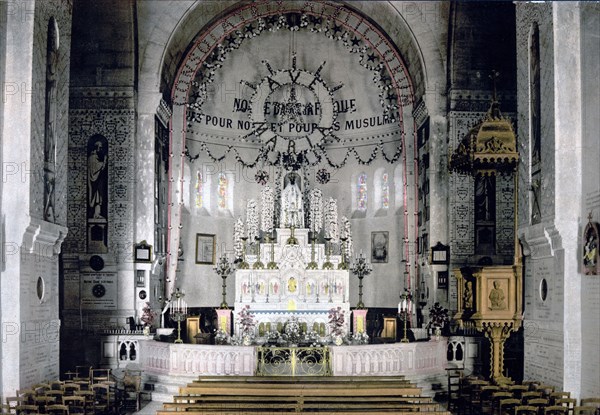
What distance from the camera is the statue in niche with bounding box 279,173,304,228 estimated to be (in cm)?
2419

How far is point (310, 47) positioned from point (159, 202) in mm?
7556

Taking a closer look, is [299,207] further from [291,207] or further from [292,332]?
[292,332]

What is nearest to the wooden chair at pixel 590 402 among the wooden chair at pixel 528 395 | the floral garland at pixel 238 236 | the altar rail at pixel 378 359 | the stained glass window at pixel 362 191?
the wooden chair at pixel 528 395

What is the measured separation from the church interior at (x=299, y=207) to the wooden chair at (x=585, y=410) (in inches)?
8.2

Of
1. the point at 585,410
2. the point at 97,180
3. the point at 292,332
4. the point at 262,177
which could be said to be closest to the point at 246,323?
the point at 292,332

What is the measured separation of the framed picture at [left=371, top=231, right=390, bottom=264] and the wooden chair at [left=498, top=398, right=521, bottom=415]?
12497mm

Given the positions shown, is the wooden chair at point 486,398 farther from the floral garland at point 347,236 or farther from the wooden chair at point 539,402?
the floral garland at point 347,236

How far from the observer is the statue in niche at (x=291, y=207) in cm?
2419

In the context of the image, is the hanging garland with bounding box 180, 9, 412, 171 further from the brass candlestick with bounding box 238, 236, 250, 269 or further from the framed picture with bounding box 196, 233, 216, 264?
the brass candlestick with bounding box 238, 236, 250, 269

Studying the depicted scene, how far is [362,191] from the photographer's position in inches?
1027

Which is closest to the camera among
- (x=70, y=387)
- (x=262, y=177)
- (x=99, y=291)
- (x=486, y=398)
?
(x=486, y=398)

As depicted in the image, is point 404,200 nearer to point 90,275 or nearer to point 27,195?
point 90,275

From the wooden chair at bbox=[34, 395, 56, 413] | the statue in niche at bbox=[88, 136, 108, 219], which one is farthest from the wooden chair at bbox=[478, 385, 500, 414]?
the statue in niche at bbox=[88, 136, 108, 219]

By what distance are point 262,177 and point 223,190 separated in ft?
4.39
